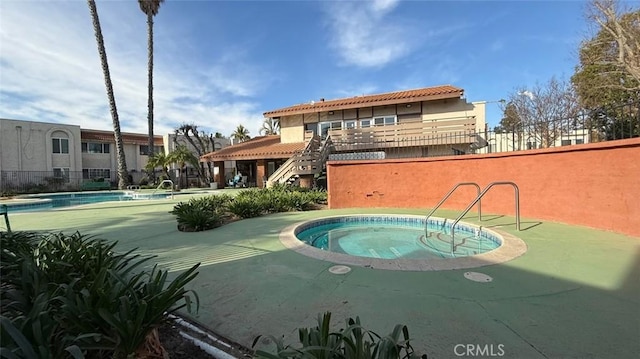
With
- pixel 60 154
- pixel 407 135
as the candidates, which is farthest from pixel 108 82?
pixel 407 135

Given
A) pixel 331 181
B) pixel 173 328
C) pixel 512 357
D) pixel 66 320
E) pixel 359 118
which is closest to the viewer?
pixel 66 320

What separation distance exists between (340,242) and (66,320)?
20.9 ft

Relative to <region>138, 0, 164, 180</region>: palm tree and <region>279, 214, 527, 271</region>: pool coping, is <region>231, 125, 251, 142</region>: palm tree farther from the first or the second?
<region>279, 214, 527, 271</region>: pool coping

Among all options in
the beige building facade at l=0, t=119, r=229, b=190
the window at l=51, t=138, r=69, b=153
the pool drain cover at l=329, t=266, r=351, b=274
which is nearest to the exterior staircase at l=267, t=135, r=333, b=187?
the pool drain cover at l=329, t=266, r=351, b=274

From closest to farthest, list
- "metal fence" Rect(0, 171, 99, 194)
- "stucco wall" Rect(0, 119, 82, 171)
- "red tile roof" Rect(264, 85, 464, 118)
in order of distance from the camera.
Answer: "red tile roof" Rect(264, 85, 464, 118) < "metal fence" Rect(0, 171, 99, 194) < "stucco wall" Rect(0, 119, 82, 171)

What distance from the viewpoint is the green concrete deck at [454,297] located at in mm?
2639

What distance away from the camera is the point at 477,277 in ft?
13.4

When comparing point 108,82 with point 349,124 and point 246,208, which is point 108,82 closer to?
point 349,124

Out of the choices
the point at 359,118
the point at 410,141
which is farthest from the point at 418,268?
the point at 359,118

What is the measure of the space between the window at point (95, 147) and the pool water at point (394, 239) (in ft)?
116

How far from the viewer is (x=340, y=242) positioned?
7.92m

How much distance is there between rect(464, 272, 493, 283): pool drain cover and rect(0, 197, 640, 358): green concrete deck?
4.1 inches

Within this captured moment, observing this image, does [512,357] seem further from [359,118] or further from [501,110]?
[501,110]

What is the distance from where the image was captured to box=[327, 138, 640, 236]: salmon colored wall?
610 cm
